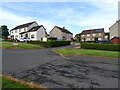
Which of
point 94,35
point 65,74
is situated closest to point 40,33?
point 65,74

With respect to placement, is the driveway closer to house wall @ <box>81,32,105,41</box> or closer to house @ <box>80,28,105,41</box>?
house @ <box>80,28,105,41</box>

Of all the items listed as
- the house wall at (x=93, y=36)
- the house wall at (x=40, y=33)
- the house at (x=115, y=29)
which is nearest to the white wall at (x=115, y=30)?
the house at (x=115, y=29)

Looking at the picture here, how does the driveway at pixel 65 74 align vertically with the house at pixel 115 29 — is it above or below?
below

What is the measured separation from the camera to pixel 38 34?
38656 mm

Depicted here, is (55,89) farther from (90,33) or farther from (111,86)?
(90,33)

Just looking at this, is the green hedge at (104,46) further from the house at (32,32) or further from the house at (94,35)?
the house at (94,35)

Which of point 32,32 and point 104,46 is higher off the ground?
point 32,32

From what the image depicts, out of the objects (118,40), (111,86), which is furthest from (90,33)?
(111,86)

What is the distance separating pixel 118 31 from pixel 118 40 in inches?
532

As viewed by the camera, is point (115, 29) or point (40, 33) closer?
point (115, 29)

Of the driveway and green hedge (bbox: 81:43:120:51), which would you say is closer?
the driveway

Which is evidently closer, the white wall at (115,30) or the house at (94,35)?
the white wall at (115,30)

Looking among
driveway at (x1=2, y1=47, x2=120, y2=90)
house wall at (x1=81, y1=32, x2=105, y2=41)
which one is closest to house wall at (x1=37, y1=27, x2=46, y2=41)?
driveway at (x1=2, y1=47, x2=120, y2=90)

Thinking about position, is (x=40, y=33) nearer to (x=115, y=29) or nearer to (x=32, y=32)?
(x=32, y=32)
